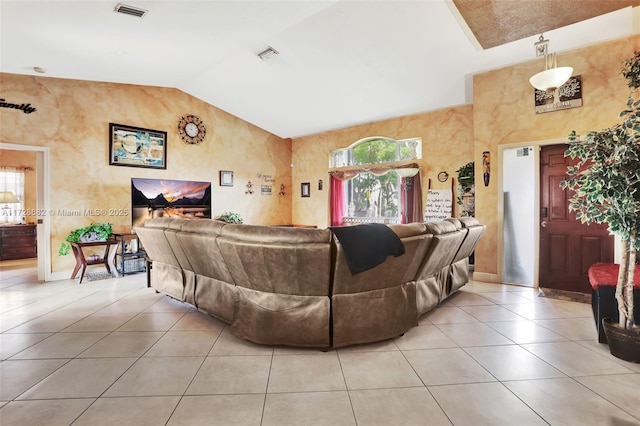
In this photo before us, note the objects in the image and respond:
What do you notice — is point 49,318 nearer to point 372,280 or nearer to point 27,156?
point 372,280

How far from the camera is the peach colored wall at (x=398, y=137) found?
5875mm

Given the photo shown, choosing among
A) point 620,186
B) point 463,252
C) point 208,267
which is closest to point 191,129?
point 208,267

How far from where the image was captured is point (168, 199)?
21.5 ft

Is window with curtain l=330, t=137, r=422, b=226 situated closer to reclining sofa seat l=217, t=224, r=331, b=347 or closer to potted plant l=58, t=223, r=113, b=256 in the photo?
reclining sofa seat l=217, t=224, r=331, b=347

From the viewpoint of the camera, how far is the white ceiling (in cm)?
363

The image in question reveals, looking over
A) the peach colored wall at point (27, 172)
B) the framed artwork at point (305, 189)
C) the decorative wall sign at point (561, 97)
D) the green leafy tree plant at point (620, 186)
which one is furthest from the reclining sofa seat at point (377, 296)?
the peach colored wall at point (27, 172)

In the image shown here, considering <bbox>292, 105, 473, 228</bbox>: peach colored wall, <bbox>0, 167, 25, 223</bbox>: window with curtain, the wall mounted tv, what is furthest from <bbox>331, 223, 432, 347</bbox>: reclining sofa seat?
<bbox>0, 167, 25, 223</bbox>: window with curtain

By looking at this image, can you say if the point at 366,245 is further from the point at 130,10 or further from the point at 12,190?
the point at 12,190

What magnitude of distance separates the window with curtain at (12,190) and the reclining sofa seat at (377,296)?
8236 mm

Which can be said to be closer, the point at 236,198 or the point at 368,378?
the point at 368,378

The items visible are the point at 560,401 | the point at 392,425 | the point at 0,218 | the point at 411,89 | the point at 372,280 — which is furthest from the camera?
the point at 0,218

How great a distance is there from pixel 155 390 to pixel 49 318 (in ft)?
7.54

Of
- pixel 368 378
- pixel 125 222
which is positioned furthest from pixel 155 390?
pixel 125 222

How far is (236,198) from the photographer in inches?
306
